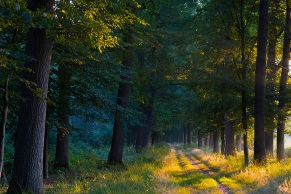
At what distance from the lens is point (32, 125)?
7828mm

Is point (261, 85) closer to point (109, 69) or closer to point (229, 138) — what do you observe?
point (109, 69)

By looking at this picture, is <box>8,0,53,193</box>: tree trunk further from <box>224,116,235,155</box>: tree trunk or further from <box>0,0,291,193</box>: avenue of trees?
<box>224,116,235,155</box>: tree trunk

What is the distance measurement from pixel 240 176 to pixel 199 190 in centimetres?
324

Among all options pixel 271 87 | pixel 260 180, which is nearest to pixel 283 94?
pixel 271 87

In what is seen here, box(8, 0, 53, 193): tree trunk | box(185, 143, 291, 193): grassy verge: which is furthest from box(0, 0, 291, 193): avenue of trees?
box(185, 143, 291, 193): grassy verge

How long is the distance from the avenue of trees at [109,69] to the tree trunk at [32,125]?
0.08 feet

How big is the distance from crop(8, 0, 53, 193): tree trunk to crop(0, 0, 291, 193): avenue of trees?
2cm

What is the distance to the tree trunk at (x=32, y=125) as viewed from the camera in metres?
7.79

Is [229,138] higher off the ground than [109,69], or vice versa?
[109,69]

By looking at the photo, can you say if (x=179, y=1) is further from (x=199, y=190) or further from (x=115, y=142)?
(x=199, y=190)

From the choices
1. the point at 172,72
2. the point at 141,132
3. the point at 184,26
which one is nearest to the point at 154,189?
the point at 172,72

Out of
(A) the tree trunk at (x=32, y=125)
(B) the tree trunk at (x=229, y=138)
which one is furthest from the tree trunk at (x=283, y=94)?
(A) the tree trunk at (x=32, y=125)

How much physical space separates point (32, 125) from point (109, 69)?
213 inches

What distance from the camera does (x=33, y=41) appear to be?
7984mm
